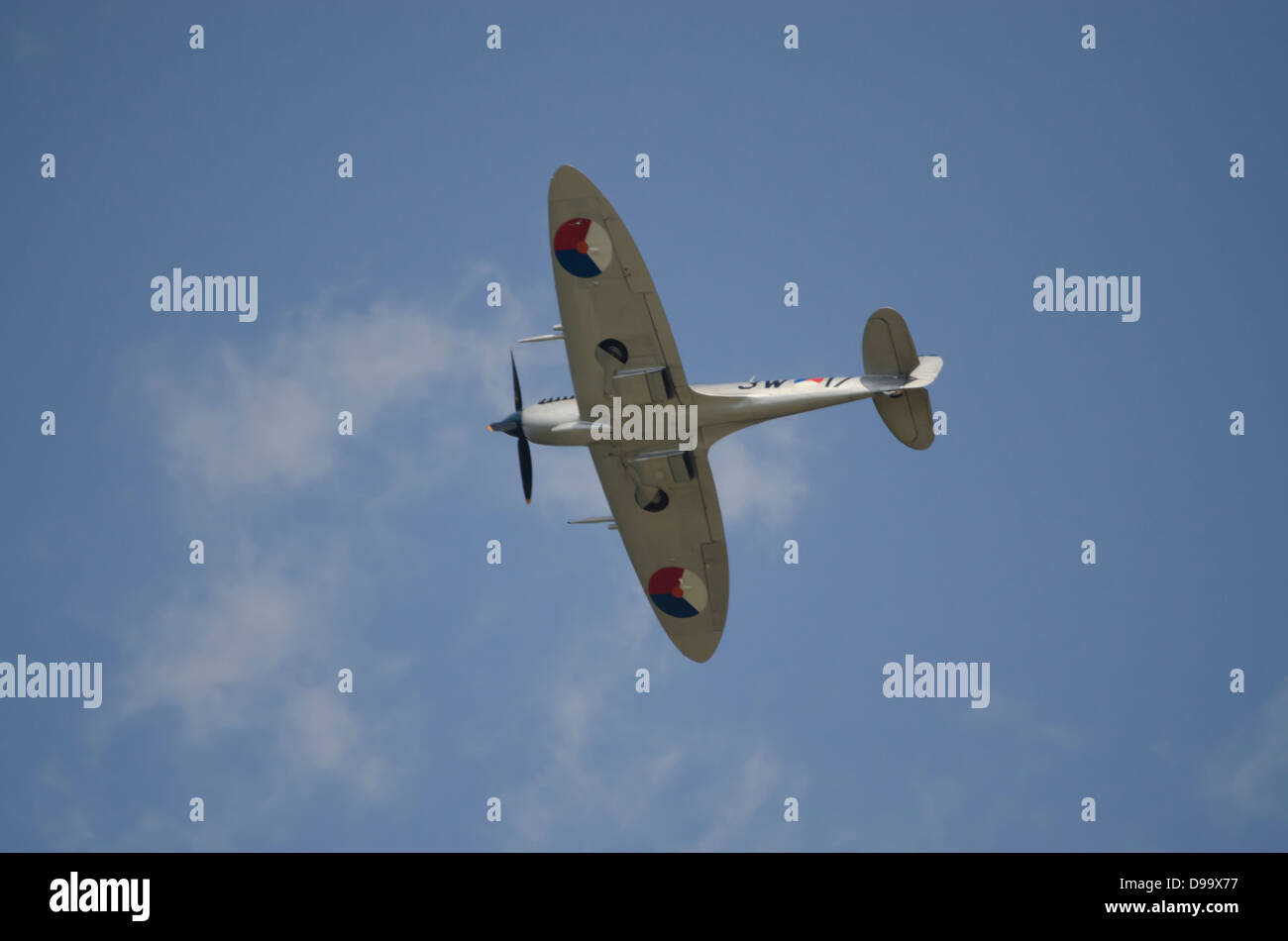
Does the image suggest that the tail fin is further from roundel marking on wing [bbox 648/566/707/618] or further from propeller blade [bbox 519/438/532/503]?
propeller blade [bbox 519/438/532/503]

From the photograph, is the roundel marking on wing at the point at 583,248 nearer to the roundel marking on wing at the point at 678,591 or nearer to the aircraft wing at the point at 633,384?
the aircraft wing at the point at 633,384

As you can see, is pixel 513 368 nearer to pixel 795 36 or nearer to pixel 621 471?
pixel 621 471

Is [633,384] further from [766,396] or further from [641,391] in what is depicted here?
[766,396]

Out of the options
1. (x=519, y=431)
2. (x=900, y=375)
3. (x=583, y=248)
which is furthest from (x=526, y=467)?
(x=900, y=375)

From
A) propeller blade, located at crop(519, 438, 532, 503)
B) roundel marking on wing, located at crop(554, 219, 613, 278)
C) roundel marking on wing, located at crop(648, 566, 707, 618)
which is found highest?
roundel marking on wing, located at crop(554, 219, 613, 278)

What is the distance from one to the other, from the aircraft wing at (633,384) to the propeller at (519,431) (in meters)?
1.59

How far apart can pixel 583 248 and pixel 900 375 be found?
649cm

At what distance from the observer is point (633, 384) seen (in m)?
25.4

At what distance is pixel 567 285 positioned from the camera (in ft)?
81.7

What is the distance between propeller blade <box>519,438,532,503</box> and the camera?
27.9m

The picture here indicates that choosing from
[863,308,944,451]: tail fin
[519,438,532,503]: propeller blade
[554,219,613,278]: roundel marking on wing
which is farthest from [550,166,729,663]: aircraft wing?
[863,308,944,451]: tail fin

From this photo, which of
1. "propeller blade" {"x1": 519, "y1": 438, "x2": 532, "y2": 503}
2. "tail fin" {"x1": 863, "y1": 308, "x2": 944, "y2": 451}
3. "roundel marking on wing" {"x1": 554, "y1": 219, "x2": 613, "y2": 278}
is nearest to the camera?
"roundel marking on wing" {"x1": 554, "y1": 219, "x2": 613, "y2": 278}

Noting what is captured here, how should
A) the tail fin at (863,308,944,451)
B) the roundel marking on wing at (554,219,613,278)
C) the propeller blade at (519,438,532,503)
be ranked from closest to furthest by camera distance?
the roundel marking on wing at (554,219,613,278)
the tail fin at (863,308,944,451)
the propeller blade at (519,438,532,503)

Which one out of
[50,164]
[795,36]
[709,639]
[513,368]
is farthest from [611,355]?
[50,164]
